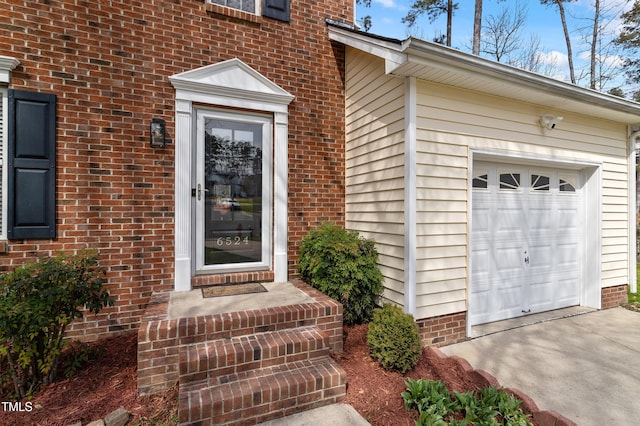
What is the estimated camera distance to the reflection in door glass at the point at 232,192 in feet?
12.6


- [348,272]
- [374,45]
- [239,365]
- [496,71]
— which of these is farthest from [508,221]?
[239,365]

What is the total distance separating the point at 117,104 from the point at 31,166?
1.02 meters

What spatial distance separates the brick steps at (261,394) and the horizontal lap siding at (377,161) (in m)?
1.33

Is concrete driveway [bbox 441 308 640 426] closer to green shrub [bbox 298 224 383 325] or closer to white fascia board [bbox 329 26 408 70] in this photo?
green shrub [bbox 298 224 383 325]

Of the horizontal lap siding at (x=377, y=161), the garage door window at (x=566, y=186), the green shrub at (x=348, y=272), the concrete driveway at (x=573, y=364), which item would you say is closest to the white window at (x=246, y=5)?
the horizontal lap siding at (x=377, y=161)

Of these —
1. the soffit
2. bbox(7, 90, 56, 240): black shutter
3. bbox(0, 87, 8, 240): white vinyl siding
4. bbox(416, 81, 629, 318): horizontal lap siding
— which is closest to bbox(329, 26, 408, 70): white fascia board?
the soffit

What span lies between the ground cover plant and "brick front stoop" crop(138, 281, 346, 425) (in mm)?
588

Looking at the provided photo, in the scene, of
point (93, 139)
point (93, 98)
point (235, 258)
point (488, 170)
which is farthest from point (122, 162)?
point (488, 170)

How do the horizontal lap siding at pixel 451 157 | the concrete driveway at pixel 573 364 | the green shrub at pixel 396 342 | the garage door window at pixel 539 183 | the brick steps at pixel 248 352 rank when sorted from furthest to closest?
1. the garage door window at pixel 539 183
2. the horizontal lap siding at pixel 451 157
3. the green shrub at pixel 396 342
4. the concrete driveway at pixel 573 364
5. the brick steps at pixel 248 352

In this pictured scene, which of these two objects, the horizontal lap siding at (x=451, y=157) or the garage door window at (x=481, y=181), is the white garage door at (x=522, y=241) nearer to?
the garage door window at (x=481, y=181)

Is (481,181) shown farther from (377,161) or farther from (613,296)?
(613,296)

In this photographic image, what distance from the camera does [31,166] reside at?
3119 mm

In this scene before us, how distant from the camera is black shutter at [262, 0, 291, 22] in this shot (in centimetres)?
409

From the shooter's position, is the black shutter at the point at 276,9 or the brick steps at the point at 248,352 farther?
the black shutter at the point at 276,9
